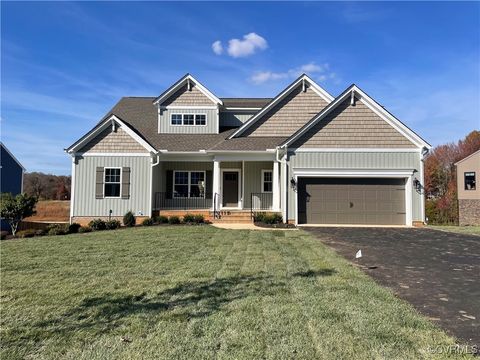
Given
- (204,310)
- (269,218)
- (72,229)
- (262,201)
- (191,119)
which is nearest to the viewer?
(204,310)

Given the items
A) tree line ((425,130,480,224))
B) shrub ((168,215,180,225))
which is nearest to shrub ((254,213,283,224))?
shrub ((168,215,180,225))

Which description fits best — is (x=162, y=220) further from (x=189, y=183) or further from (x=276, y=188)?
(x=276, y=188)

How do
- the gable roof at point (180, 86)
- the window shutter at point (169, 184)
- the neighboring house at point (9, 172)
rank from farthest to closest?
the neighboring house at point (9, 172) < the gable roof at point (180, 86) < the window shutter at point (169, 184)

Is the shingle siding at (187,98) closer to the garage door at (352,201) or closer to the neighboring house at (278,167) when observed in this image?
the neighboring house at (278,167)

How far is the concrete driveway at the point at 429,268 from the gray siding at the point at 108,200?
811 cm

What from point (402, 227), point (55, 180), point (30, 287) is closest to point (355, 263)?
point (30, 287)

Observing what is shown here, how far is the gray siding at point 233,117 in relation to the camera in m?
20.2

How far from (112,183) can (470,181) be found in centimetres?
3443

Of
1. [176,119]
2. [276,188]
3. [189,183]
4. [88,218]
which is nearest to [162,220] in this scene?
[189,183]

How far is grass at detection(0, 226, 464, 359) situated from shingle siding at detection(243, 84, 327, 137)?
34.6 feet

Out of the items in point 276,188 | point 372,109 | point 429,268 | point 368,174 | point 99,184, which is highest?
point 372,109

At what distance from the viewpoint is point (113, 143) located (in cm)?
1590

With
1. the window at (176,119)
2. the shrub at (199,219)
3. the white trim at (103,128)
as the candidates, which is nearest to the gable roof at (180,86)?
the window at (176,119)

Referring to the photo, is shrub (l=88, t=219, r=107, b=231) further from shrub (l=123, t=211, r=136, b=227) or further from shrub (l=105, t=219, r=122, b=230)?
shrub (l=123, t=211, r=136, b=227)
